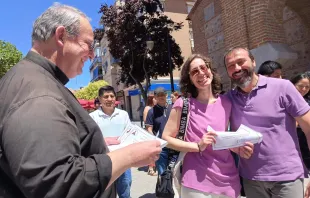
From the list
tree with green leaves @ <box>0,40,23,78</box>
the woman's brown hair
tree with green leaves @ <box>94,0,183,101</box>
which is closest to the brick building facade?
the woman's brown hair

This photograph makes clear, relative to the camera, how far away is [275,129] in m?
2.17

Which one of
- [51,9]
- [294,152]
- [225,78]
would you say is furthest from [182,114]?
[225,78]

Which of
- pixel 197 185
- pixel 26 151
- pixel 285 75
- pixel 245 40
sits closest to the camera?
pixel 26 151

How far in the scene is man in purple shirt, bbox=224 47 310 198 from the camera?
214cm

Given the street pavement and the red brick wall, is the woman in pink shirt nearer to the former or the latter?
the street pavement

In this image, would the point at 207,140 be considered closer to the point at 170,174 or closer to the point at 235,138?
the point at 235,138

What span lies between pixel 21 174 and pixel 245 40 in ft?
22.1

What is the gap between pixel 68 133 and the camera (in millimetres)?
1003

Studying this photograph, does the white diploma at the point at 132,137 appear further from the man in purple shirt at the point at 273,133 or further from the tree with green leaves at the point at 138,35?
the tree with green leaves at the point at 138,35

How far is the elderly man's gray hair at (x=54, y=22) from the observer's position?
128cm

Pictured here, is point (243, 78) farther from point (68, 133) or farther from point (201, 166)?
point (68, 133)

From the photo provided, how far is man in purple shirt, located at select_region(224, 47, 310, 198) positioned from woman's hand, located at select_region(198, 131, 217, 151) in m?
0.36

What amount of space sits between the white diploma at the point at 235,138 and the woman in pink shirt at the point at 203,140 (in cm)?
5

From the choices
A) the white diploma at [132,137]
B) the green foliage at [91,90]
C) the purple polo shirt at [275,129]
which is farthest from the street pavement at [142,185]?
the green foliage at [91,90]
